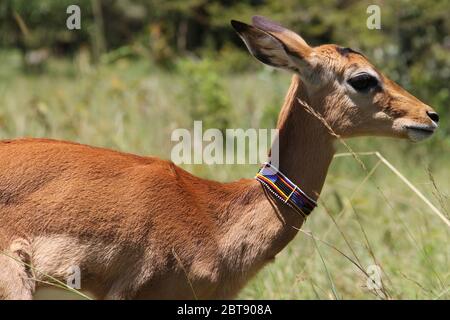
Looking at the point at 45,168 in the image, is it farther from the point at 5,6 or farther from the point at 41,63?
the point at 5,6

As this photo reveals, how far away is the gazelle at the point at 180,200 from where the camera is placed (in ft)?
11.7

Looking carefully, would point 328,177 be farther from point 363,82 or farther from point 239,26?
point 239,26

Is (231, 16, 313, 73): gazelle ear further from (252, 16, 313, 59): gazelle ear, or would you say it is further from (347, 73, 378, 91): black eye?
(347, 73, 378, 91): black eye

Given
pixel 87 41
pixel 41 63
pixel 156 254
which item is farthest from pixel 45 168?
pixel 87 41

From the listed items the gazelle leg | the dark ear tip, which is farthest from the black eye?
the gazelle leg

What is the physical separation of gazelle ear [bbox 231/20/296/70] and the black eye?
34cm

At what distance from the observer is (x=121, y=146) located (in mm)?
7137

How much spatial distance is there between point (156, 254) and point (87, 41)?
19631mm

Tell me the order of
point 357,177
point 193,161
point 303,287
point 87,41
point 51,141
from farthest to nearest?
point 87,41 < point 357,177 < point 193,161 < point 303,287 < point 51,141

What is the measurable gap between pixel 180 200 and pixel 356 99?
100 centimetres

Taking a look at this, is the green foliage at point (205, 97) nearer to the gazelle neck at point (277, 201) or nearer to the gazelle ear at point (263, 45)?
the gazelle neck at point (277, 201)

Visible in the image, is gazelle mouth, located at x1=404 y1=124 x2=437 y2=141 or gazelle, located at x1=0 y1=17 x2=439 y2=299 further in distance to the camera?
gazelle mouth, located at x1=404 y1=124 x2=437 y2=141

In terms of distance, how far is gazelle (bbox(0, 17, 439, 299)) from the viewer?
3553 mm

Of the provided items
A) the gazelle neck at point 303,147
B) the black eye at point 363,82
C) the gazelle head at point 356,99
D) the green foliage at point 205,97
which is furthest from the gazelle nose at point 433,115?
the green foliage at point 205,97
